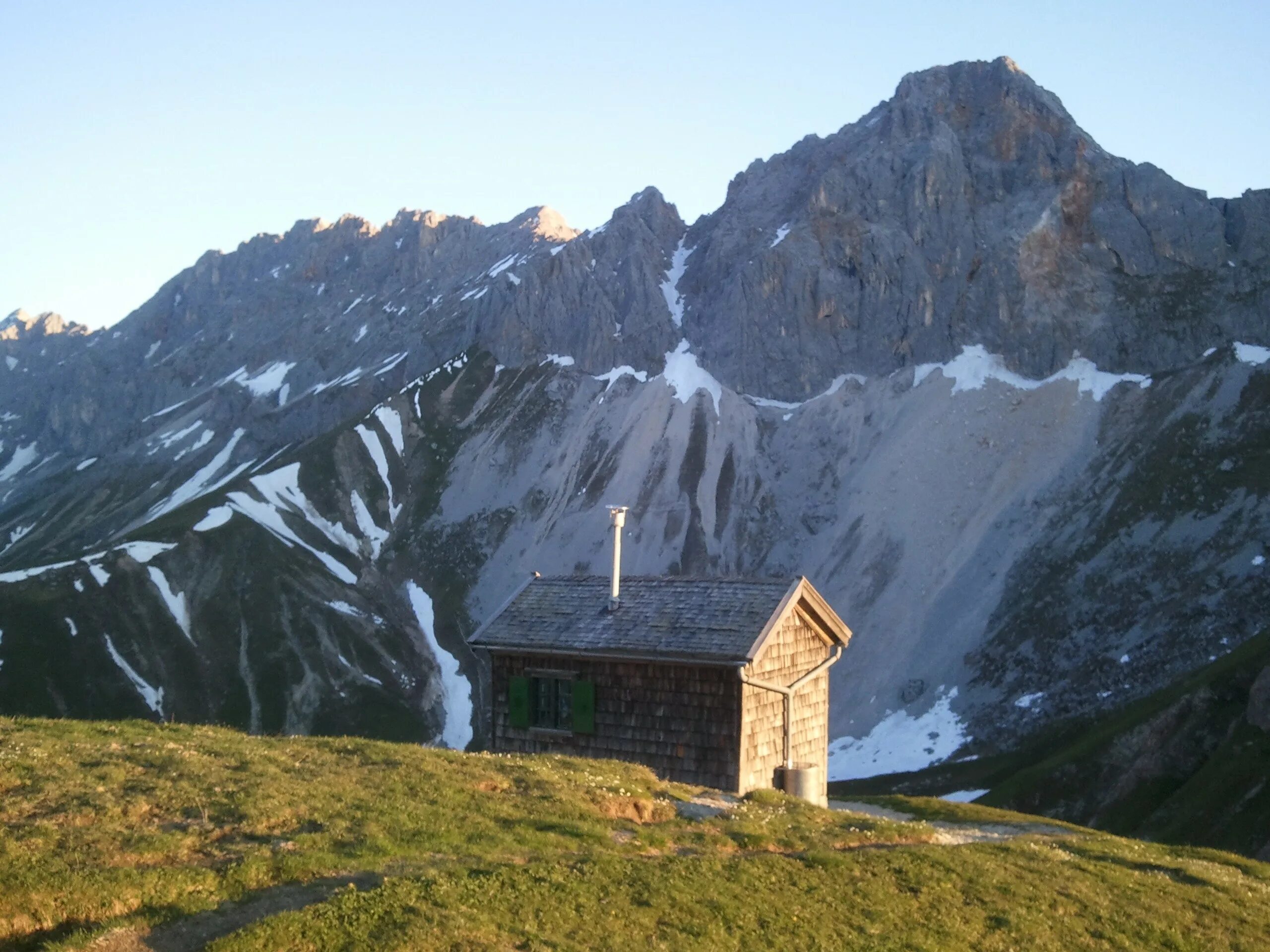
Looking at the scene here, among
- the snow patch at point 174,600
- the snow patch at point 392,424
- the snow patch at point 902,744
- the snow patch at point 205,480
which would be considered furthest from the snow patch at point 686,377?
the snow patch at point 205,480

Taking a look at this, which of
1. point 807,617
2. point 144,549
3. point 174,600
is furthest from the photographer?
point 144,549

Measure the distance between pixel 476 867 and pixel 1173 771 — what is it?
44341 millimetres

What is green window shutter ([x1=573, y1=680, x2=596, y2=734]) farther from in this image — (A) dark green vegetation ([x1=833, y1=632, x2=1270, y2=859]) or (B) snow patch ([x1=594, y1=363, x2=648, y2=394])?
(B) snow patch ([x1=594, y1=363, x2=648, y2=394])

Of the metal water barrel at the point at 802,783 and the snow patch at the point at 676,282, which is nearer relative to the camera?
the metal water barrel at the point at 802,783

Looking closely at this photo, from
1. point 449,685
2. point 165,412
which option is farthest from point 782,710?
point 165,412

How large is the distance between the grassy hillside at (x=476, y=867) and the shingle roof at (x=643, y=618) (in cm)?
574

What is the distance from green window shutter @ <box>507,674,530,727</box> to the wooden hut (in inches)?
1.2

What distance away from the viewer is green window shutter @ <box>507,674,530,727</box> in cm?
2903

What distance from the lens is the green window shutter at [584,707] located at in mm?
27750

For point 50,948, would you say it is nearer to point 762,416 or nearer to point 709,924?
point 709,924

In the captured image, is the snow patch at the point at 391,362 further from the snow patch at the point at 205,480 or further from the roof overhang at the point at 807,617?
the roof overhang at the point at 807,617

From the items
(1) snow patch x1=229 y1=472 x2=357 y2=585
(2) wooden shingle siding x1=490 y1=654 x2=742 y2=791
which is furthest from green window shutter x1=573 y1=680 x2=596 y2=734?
(1) snow patch x1=229 y1=472 x2=357 y2=585

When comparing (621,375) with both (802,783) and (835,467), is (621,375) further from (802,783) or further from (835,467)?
(802,783)

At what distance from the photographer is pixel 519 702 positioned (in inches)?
1148
